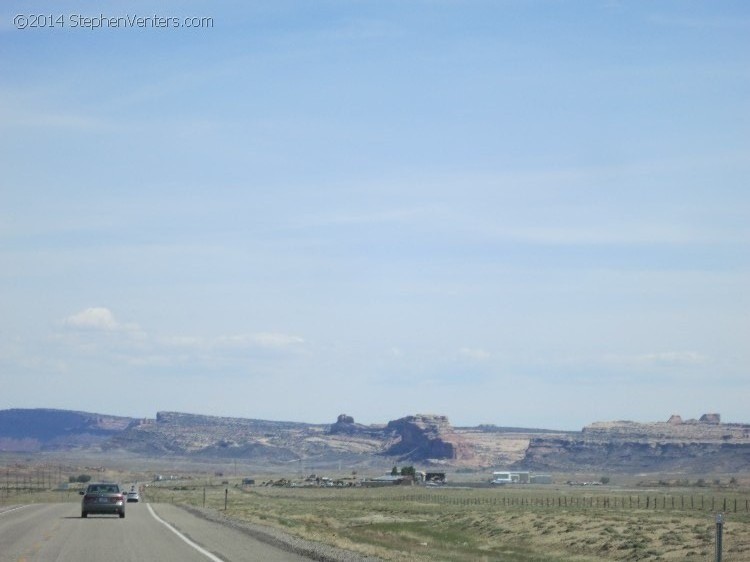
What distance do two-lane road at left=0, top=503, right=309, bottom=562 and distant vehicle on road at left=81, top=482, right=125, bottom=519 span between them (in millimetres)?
373

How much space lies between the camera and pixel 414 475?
17200 centimetres

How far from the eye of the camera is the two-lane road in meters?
27.2

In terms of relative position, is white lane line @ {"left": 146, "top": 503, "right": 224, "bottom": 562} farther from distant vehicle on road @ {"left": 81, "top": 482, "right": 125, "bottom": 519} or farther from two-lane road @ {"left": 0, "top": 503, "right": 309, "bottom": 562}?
distant vehicle on road @ {"left": 81, "top": 482, "right": 125, "bottom": 519}

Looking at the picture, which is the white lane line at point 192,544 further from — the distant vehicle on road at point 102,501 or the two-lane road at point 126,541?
the distant vehicle on road at point 102,501

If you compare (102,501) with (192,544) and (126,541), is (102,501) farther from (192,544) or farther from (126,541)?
(192,544)

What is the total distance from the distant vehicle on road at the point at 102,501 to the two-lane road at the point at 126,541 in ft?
1.22

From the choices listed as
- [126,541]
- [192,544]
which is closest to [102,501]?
[126,541]

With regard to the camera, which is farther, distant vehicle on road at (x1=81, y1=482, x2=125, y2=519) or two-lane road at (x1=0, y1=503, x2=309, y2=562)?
distant vehicle on road at (x1=81, y1=482, x2=125, y2=519)

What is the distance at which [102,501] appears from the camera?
154 ft

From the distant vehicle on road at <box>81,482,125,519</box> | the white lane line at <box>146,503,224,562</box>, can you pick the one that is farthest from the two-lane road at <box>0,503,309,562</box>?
the distant vehicle on road at <box>81,482,125,519</box>

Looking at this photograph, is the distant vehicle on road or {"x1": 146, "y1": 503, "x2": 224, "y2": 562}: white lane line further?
the distant vehicle on road

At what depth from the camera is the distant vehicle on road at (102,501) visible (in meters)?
46.9

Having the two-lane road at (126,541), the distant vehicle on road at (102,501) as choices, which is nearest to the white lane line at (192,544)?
the two-lane road at (126,541)

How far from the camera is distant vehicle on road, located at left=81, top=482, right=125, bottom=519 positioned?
154 feet
